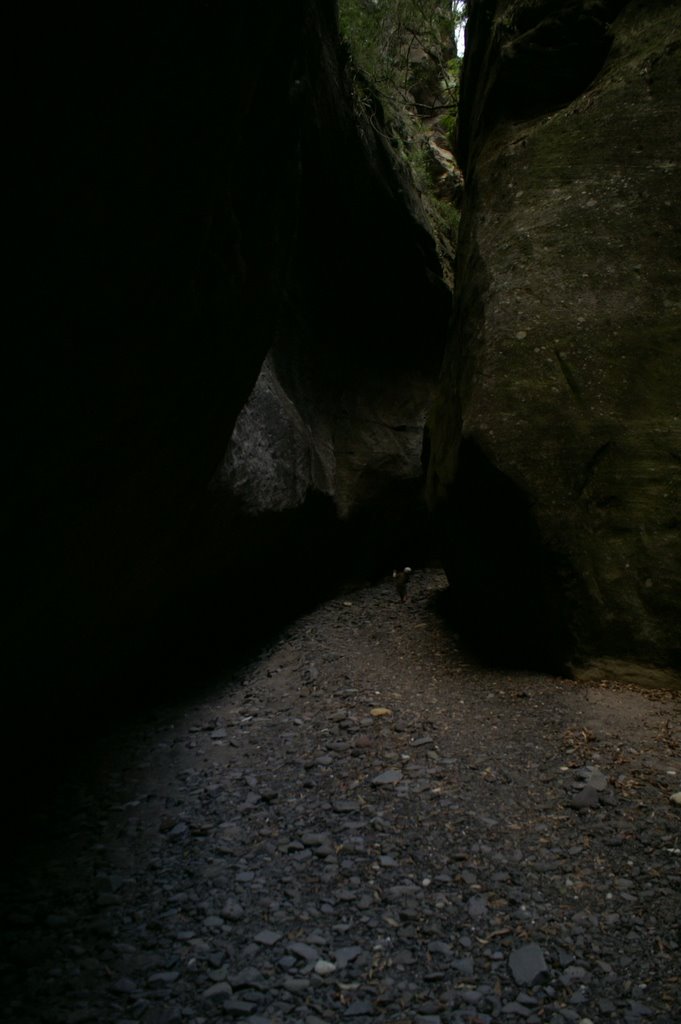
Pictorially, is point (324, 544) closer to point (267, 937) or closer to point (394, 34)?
point (267, 937)

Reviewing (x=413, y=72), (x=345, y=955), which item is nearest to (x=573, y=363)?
(x=345, y=955)

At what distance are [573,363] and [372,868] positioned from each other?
308 cm

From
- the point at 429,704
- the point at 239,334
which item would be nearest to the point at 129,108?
the point at 239,334

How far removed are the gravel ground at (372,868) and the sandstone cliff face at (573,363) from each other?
1.69ft

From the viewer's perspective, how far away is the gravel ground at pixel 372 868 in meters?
2.04

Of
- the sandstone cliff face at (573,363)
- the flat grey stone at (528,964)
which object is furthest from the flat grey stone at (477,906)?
the sandstone cliff face at (573,363)

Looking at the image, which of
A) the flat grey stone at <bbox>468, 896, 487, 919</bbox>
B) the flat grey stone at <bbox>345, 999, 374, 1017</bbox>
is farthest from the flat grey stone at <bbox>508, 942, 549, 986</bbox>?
the flat grey stone at <bbox>345, 999, 374, 1017</bbox>

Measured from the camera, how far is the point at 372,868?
2580 millimetres

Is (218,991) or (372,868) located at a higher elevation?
(372,868)

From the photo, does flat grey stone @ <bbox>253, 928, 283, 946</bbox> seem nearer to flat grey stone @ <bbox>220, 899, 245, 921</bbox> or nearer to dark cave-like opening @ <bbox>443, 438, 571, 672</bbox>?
flat grey stone @ <bbox>220, 899, 245, 921</bbox>

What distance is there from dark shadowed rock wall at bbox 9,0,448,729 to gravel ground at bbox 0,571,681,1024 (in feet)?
2.95

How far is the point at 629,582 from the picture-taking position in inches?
153

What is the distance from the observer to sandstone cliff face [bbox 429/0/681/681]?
3955 mm

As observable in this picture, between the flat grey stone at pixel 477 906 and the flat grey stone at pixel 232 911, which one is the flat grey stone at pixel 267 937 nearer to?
the flat grey stone at pixel 232 911
